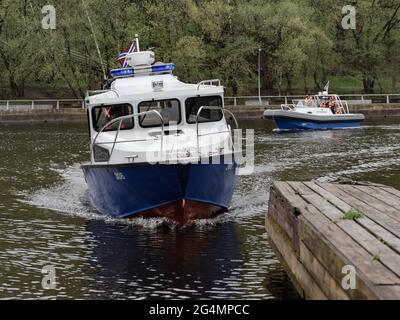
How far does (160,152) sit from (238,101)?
50705 millimetres

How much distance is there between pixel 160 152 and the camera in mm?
16359

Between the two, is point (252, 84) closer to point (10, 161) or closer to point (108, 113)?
point (10, 161)

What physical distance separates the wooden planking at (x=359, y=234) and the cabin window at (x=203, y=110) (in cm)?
704

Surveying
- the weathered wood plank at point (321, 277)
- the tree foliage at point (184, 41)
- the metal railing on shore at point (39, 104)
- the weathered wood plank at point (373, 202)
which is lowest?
the weathered wood plank at point (321, 277)

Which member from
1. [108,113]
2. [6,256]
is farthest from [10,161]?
[6,256]

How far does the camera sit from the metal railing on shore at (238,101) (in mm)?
60750

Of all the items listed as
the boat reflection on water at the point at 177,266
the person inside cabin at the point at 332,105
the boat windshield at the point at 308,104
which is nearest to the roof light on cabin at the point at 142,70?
the boat reflection on water at the point at 177,266

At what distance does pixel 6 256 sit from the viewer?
14055mm

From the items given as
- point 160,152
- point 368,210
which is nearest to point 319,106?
point 160,152

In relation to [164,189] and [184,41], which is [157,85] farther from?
[184,41]

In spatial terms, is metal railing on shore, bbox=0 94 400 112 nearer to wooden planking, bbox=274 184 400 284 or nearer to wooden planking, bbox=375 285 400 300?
wooden planking, bbox=274 184 400 284

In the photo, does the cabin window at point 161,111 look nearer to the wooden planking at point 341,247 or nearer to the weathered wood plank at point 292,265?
the weathered wood plank at point 292,265

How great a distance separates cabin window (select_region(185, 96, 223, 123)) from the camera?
18.8m
